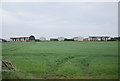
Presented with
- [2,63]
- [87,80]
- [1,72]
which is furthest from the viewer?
[87,80]

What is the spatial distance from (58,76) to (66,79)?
2.09 ft

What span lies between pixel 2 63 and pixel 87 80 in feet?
11.6

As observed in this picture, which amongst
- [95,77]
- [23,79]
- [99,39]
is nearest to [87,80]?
[95,77]

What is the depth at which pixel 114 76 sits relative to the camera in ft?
33.5

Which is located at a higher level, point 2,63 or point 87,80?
point 2,63

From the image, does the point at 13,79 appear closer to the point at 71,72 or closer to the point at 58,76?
the point at 58,76

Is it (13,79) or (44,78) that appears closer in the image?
(13,79)

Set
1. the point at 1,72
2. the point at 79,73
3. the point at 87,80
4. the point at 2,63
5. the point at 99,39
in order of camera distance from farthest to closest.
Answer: the point at 99,39 → the point at 79,73 → the point at 87,80 → the point at 2,63 → the point at 1,72

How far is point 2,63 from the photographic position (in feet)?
27.4

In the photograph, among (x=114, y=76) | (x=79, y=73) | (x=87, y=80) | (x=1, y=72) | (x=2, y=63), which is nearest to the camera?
(x=1, y=72)

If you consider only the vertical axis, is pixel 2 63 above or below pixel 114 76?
above

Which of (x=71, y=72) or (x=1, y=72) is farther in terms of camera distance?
(x=71, y=72)

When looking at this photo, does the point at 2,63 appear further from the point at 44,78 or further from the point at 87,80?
the point at 87,80

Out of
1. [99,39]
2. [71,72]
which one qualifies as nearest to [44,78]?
[71,72]
